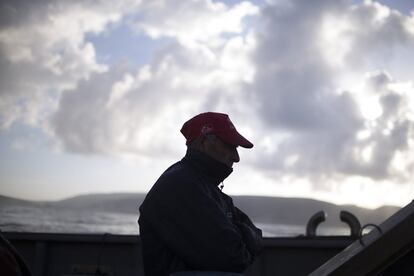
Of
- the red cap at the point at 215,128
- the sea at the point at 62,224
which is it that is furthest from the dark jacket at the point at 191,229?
the sea at the point at 62,224

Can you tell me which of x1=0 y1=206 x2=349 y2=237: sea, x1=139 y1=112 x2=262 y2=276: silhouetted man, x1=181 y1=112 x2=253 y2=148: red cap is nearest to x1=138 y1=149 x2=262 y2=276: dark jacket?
x1=139 y1=112 x2=262 y2=276: silhouetted man

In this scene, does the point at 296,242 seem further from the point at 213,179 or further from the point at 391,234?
the point at 391,234

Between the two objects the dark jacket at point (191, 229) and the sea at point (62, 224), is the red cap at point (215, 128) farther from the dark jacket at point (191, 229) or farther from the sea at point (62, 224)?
the sea at point (62, 224)

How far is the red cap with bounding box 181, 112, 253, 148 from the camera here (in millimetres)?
2557

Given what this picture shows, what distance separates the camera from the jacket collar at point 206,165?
2514 millimetres

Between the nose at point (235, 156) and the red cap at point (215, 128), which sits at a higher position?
the red cap at point (215, 128)

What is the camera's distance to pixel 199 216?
213 centimetres

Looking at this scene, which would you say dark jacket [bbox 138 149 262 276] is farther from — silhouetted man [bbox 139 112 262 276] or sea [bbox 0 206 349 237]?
sea [bbox 0 206 349 237]

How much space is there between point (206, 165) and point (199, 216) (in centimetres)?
45

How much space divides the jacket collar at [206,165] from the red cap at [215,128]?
0.44 ft

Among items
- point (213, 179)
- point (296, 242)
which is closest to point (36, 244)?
point (296, 242)

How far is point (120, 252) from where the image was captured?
18.6 feet

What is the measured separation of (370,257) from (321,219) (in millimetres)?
5461

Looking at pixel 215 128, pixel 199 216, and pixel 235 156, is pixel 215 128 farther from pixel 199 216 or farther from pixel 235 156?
pixel 199 216
